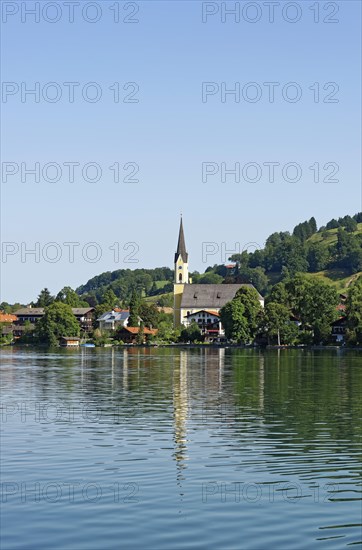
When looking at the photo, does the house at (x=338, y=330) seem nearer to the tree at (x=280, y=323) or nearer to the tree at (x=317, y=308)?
the tree at (x=317, y=308)

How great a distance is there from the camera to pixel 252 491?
26.5 metres

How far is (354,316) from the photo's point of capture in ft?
521

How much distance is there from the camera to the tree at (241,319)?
192 m

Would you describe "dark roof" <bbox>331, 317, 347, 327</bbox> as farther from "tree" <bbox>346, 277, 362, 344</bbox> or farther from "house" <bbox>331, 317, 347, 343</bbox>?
"tree" <bbox>346, 277, 362, 344</bbox>

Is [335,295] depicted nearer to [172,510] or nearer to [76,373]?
[76,373]

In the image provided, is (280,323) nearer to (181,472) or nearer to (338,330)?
(338,330)

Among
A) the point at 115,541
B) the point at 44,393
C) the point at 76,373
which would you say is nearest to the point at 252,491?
the point at 115,541

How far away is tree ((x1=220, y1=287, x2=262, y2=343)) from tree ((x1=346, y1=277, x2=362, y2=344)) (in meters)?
30.1

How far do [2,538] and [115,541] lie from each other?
9.02ft

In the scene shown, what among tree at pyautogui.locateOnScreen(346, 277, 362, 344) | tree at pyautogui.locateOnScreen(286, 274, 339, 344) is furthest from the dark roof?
tree at pyautogui.locateOnScreen(346, 277, 362, 344)

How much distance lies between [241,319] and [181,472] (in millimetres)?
162436

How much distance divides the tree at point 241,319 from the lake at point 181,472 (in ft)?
440

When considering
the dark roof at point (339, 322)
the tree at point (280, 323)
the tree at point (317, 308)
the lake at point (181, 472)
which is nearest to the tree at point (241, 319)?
the tree at point (280, 323)

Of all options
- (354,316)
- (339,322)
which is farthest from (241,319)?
(354,316)
